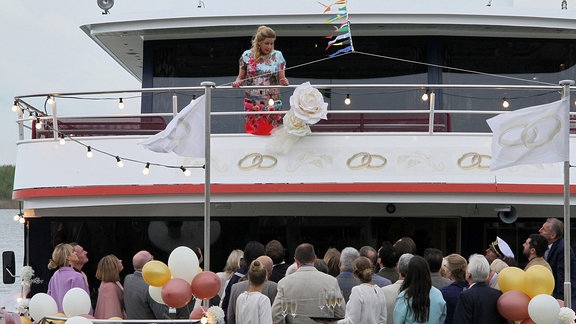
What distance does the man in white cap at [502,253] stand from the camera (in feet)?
39.1

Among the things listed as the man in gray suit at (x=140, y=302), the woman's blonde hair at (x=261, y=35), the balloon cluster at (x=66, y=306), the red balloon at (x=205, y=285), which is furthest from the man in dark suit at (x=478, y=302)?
the woman's blonde hair at (x=261, y=35)

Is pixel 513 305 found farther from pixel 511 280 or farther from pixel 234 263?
pixel 234 263

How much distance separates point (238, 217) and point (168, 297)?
4378mm

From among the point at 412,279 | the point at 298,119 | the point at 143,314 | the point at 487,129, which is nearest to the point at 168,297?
the point at 143,314

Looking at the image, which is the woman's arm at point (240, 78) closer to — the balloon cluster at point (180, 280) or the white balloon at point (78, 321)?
the balloon cluster at point (180, 280)

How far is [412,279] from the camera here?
1012 centimetres

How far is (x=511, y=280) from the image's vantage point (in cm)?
1034

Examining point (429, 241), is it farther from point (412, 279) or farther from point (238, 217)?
point (412, 279)

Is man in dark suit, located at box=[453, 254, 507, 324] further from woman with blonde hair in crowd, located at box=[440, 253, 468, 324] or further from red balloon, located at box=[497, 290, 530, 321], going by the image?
woman with blonde hair in crowd, located at box=[440, 253, 468, 324]

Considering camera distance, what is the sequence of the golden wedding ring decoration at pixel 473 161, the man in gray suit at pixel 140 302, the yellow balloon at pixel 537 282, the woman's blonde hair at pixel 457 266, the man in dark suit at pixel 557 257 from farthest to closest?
the golden wedding ring decoration at pixel 473 161, the man in dark suit at pixel 557 257, the man in gray suit at pixel 140 302, the woman's blonde hair at pixel 457 266, the yellow balloon at pixel 537 282

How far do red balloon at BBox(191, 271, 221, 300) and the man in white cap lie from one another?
3.16 metres

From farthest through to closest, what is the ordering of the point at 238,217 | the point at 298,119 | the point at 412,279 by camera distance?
the point at 238,217
the point at 298,119
the point at 412,279

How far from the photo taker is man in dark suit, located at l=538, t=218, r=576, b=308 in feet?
38.1

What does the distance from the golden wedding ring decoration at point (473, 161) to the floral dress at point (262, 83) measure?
223cm
